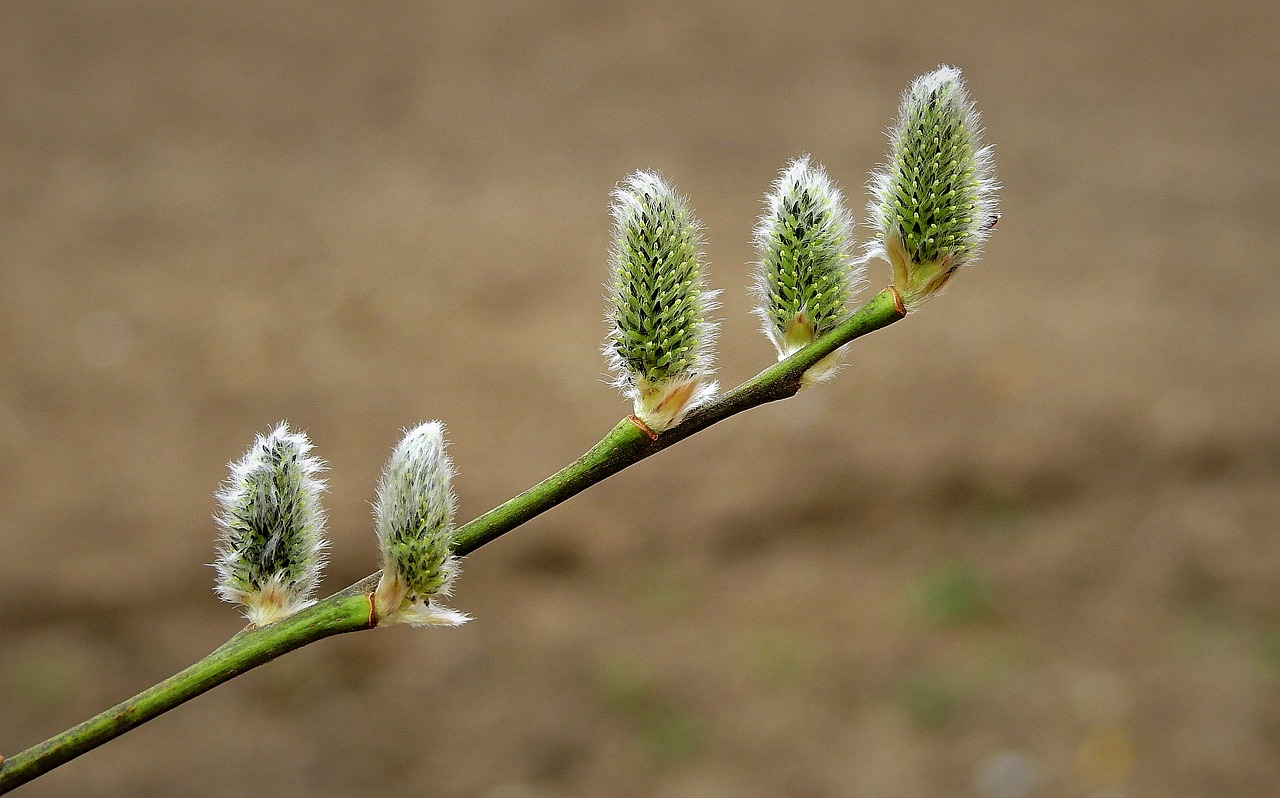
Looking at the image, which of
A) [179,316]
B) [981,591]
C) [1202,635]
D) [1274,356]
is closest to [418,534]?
[981,591]

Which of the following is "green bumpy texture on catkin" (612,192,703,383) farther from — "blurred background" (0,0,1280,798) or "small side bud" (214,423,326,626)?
"blurred background" (0,0,1280,798)

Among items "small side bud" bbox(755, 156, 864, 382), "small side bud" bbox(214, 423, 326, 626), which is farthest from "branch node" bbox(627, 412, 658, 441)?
"small side bud" bbox(214, 423, 326, 626)

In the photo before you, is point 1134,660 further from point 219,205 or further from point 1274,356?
point 219,205

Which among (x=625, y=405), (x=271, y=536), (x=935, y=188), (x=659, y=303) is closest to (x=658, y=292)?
(x=659, y=303)

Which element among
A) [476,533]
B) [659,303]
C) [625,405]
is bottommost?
[476,533]

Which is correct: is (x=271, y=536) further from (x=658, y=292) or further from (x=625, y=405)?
(x=625, y=405)

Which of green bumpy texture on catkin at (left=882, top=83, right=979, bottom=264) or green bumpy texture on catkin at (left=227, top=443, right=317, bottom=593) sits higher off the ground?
green bumpy texture on catkin at (left=882, top=83, right=979, bottom=264)
